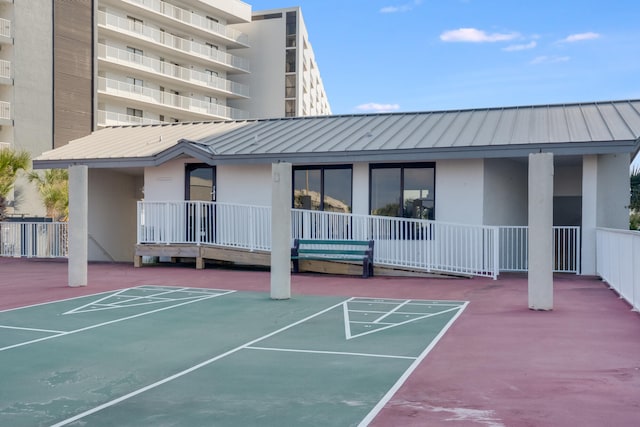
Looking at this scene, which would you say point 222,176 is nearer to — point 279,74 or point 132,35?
point 132,35

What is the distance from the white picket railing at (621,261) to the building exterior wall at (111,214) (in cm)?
1708

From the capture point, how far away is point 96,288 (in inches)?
607

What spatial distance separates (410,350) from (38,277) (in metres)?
12.8

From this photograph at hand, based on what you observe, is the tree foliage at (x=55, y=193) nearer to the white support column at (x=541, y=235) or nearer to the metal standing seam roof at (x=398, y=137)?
the metal standing seam roof at (x=398, y=137)

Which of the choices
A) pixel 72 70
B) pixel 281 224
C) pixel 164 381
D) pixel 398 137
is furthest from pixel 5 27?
pixel 164 381

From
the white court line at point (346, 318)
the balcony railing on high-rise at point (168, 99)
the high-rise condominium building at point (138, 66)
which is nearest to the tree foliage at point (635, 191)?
the white court line at point (346, 318)

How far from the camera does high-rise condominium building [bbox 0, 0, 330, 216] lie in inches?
1702

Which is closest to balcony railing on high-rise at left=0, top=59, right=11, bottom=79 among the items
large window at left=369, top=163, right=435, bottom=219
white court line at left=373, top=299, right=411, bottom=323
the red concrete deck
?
the red concrete deck

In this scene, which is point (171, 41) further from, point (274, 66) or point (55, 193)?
point (55, 193)

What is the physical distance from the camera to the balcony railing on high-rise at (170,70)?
52031 millimetres

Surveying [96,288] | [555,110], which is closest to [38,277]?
[96,288]

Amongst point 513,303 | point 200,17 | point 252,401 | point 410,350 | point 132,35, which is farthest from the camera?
point 200,17

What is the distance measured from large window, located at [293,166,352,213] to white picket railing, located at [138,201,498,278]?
0.84 m

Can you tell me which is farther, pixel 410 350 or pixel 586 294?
pixel 586 294
